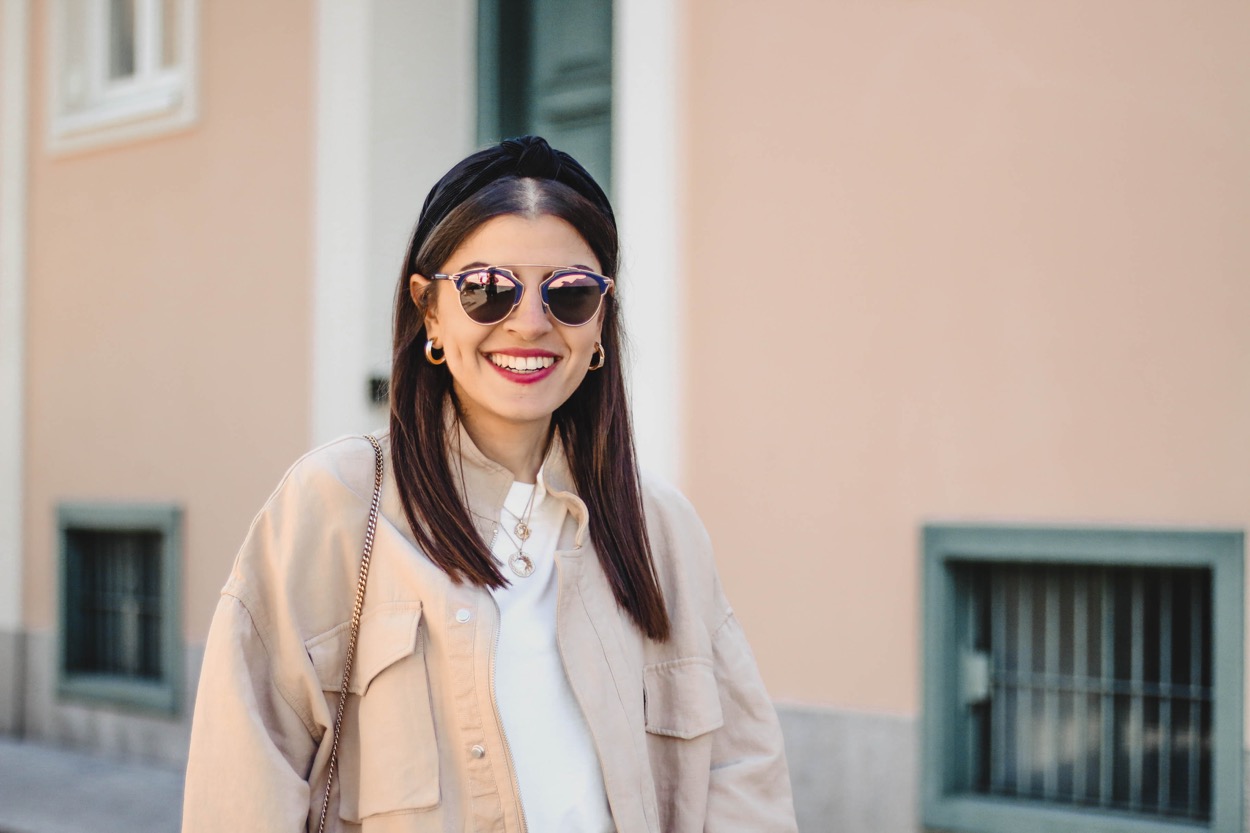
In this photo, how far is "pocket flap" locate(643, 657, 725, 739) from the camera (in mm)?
1986

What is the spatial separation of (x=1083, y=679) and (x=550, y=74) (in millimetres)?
3623

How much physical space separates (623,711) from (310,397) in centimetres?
455

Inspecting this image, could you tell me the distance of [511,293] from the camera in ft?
6.21

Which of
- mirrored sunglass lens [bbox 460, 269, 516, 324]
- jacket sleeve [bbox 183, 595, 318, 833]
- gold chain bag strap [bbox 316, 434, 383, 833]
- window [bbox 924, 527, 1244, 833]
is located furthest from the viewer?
window [bbox 924, 527, 1244, 833]

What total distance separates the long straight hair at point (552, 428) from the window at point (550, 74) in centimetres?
392

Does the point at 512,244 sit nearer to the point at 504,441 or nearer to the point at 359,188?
the point at 504,441

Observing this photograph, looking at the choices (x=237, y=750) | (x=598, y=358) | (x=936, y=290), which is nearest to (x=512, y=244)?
(x=598, y=358)

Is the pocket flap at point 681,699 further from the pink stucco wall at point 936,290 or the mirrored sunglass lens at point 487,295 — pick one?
the pink stucco wall at point 936,290

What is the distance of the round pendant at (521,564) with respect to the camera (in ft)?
6.25

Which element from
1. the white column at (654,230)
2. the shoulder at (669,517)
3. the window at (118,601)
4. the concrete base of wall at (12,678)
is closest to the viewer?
the shoulder at (669,517)

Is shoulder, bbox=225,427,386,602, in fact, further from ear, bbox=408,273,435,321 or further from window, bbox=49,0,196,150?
window, bbox=49,0,196,150

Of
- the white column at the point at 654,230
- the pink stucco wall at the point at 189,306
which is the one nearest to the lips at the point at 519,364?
the white column at the point at 654,230

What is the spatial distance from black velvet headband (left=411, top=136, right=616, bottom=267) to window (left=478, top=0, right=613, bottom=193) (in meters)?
3.96

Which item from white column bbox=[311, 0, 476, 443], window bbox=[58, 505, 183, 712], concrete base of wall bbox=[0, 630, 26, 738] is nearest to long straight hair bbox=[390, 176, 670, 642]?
white column bbox=[311, 0, 476, 443]
